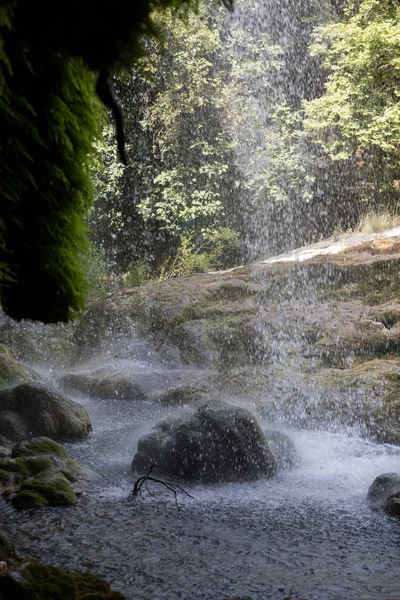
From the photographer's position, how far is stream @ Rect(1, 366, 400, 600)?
13.0ft

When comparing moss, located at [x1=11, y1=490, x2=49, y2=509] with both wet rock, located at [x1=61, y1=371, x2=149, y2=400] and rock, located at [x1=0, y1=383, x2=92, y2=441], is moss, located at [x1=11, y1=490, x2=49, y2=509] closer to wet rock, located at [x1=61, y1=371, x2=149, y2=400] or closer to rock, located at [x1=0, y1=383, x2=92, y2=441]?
rock, located at [x1=0, y1=383, x2=92, y2=441]

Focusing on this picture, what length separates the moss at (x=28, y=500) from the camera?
534 centimetres

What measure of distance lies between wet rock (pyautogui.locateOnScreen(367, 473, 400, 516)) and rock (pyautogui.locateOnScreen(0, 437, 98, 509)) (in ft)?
8.64

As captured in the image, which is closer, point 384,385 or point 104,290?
point 384,385

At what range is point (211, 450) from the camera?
261 inches

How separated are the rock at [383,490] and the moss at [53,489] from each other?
8.65 ft

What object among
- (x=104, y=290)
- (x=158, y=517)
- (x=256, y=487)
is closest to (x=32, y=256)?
(x=158, y=517)

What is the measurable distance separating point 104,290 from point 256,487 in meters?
12.4

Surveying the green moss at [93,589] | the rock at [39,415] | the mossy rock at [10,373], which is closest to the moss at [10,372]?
the mossy rock at [10,373]

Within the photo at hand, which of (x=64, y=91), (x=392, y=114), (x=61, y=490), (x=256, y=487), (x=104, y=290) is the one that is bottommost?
(x=256, y=487)

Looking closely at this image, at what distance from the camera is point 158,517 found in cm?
530

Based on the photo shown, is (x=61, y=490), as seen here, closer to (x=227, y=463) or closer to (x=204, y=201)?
(x=227, y=463)

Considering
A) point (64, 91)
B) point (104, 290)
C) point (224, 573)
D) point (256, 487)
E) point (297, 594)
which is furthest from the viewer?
point (104, 290)

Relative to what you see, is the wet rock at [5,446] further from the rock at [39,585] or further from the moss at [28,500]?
the rock at [39,585]
